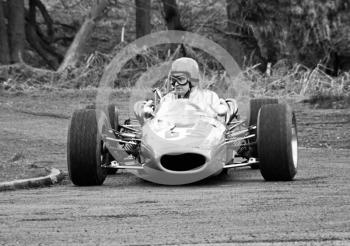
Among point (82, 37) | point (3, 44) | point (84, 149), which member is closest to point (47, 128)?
point (3, 44)

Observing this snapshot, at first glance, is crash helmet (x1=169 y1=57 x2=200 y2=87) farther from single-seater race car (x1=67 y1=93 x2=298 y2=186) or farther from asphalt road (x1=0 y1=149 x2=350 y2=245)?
asphalt road (x1=0 y1=149 x2=350 y2=245)

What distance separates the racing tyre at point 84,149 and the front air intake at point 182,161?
93 centimetres

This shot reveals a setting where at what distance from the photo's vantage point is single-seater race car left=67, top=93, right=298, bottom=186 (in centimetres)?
1288

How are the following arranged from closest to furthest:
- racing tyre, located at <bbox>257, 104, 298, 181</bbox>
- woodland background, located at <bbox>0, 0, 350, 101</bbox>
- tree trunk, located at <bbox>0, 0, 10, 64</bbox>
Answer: racing tyre, located at <bbox>257, 104, 298, 181</bbox>, woodland background, located at <bbox>0, 0, 350, 101</bbox>, tree trunk, located at <bbox>0, 0, 10, 64</bbox>

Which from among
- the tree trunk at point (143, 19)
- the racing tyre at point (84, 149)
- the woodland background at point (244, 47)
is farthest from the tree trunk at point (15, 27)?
the racing tyre at point (84, 149)

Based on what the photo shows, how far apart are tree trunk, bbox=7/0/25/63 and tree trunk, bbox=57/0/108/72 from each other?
1.53m

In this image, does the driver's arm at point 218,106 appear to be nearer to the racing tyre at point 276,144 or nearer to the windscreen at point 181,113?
the windscreen at point 181,113

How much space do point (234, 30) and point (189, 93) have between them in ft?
67.3

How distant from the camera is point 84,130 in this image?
13.4 meters

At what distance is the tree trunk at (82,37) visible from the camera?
3531 centimetres

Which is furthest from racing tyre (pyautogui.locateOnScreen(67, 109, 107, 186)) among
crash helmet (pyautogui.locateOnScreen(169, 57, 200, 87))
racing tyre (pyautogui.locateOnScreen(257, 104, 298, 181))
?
racing tyre (pyautogui.locateOnScreen(257, 104, 298, 181))

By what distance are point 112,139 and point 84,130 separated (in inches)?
23.8

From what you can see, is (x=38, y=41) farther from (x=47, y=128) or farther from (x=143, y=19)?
(x=47, y=128)

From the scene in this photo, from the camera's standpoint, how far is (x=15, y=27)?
34906 millimetres
